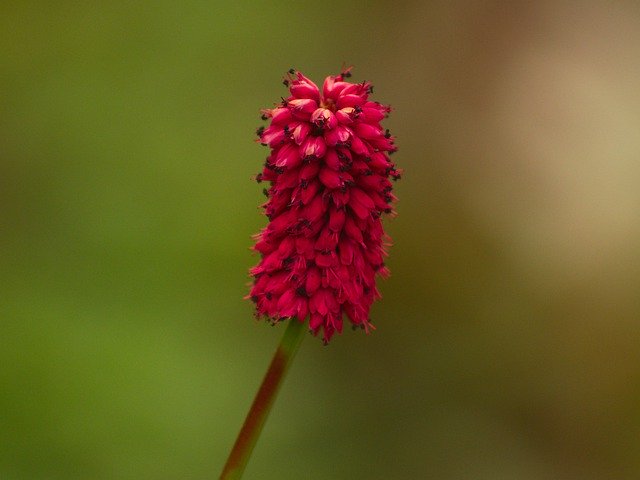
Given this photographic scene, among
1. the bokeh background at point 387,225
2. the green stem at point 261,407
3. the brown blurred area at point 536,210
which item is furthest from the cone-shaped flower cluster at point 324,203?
the brown blurred area at point 536,210

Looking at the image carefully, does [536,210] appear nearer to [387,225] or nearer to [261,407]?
[387,225]

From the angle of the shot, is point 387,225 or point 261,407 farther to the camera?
point 387,225

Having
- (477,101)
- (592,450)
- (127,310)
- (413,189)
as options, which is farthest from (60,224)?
(592,450)

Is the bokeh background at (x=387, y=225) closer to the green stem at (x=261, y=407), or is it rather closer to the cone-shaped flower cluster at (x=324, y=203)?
the green stem at (x=261, y=407)

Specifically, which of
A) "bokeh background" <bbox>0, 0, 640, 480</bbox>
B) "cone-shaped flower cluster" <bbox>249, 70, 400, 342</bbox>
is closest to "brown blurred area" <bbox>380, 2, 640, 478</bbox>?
"bokeh background" <bbox>0, 0, 640, 480</bbox>

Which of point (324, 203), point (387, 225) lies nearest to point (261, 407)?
point (324, 203)

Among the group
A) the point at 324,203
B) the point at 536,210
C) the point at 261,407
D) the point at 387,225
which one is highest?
the point at 536,210
